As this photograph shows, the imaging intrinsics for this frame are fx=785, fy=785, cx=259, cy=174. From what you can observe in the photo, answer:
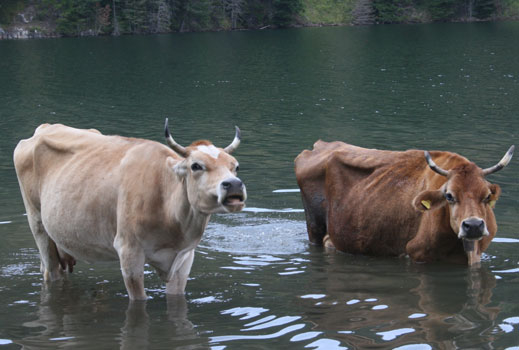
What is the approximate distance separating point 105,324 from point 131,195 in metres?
1.52

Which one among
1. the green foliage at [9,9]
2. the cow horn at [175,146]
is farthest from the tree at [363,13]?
the cow horn at [175,146]

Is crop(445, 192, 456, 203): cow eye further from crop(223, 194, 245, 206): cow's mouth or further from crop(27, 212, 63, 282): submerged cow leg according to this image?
crop(27, 212, 63, 282): submerged cow leg

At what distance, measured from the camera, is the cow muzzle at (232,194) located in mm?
7492

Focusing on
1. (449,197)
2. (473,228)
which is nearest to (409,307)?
(473,228)

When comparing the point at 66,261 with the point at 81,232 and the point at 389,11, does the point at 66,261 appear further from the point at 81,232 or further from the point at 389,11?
the point at 389,11

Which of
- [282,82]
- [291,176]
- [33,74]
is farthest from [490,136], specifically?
[33,74]

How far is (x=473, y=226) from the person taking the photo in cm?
974

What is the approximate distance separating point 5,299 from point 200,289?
2.44m

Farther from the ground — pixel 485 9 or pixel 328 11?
pixel 328 11

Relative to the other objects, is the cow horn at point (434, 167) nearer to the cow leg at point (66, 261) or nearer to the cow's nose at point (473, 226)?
the cow's nose at point (473, 226)

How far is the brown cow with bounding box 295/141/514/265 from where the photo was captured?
33.4 feet

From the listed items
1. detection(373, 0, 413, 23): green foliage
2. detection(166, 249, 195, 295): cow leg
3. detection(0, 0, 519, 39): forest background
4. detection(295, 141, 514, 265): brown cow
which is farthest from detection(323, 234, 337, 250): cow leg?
detection(373, 0, 413, 23): green foliage

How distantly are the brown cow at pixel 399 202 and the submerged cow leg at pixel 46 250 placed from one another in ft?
13.6

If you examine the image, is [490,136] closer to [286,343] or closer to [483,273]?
[483,273]
